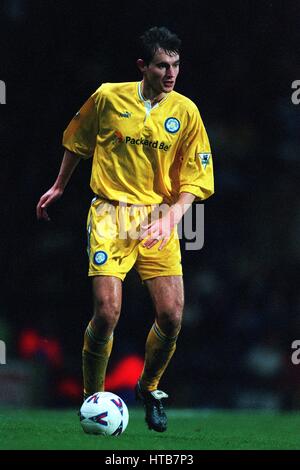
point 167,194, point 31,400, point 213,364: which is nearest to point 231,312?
point 213,364

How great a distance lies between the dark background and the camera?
9.72 m

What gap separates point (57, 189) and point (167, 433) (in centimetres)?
149

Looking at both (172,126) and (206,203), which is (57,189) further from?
(206,203)

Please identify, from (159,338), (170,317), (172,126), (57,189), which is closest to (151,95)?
(172,126)

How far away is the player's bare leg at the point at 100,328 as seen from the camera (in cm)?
628

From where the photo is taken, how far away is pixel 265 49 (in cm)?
1012

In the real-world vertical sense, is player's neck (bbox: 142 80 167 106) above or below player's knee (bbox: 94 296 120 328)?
above

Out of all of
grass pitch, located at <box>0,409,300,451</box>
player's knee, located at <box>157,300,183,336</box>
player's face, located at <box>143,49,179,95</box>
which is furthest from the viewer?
player's knee, located at <box>157,300,183,336</box>

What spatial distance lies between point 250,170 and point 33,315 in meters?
2.18

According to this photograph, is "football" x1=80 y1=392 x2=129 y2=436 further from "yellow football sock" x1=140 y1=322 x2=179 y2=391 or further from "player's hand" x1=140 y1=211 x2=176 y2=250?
"player's hand" x1=140 y1=211 x2=176 y2=250

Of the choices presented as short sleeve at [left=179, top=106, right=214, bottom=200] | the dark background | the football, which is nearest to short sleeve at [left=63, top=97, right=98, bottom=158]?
short sleeve at [left=179, top=106, right=214, bottom=200]

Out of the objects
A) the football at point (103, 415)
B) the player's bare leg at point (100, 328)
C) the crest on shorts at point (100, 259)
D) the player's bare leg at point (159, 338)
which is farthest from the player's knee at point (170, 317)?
the football at point (103, 415)

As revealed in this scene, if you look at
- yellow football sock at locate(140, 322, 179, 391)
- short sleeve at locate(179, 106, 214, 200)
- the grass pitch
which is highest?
short sleeve at locate(179, 106, 214, 200)
